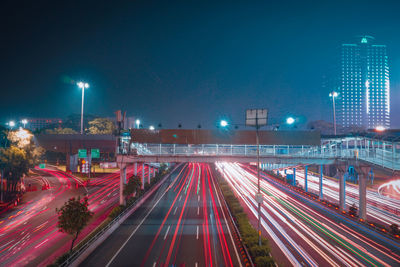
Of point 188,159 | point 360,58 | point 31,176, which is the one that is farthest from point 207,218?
point 360,58

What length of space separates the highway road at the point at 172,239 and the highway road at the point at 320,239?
3926 mm

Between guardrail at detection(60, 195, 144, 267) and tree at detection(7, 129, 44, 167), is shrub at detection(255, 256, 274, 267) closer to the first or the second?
guardrail at detection(60, 195, 144, 267)

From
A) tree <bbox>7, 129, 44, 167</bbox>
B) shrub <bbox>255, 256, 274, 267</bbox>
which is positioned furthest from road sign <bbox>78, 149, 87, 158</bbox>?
shrub <bbox>255, 256, 274, 267</bbox>

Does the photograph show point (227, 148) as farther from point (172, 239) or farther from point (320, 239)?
point (320, 239)

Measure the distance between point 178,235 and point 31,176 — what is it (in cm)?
5270

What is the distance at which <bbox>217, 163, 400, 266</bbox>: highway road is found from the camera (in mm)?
15531

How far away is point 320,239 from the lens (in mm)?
19000

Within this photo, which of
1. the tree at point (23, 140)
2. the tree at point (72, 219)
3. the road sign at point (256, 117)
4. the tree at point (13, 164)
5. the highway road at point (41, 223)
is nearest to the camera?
the tree at point (72, 219)

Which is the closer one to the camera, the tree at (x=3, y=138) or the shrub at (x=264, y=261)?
the shrub at (x=264, y=261)

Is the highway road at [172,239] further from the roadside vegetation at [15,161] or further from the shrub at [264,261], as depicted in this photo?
the roadside vegetation at [15,161]

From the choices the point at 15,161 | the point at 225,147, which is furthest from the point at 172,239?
the point at 15,161

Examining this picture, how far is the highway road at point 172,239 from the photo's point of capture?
15.7 meters

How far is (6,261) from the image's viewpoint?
1609cm

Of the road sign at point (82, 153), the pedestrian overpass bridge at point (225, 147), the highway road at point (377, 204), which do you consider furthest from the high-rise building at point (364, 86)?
the road sign at point (82, 153)
